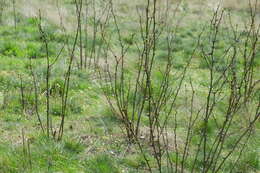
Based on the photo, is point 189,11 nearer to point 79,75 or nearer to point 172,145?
point 79,75

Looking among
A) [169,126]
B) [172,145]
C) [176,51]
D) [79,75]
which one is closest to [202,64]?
[176,51]

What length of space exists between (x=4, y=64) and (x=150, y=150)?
10.7 feet

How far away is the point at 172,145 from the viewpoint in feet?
17.5

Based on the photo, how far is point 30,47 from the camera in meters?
8.34

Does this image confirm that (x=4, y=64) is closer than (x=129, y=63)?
Yes

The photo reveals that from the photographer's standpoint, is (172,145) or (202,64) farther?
(202,64)

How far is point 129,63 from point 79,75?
1.67 meters

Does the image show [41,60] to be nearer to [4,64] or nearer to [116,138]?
[4,64]

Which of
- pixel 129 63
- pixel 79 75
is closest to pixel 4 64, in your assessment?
pixel 79 75

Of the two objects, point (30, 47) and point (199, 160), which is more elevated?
point (30, 47)

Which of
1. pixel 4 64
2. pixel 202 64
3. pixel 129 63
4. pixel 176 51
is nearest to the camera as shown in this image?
pixel 4 64

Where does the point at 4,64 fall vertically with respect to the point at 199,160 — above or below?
above

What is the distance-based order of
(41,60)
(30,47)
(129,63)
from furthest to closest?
(129,63) → (30,47) → (41,60)

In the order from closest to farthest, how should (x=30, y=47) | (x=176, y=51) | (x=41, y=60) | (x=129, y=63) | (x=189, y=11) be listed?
(x=41, y=60) → (x=30, y=47) → (x=129, y=63) → (x=176, y=51) → (x=189, y=11)
